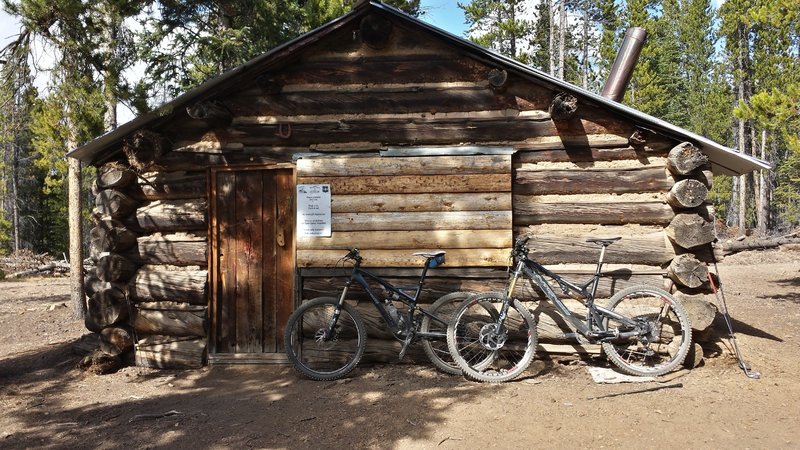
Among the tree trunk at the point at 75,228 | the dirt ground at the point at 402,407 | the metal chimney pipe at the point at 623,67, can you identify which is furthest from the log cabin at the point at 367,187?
the tree trunk at the point at 75,228

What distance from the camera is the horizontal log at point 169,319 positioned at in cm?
632

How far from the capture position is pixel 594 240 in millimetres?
5578

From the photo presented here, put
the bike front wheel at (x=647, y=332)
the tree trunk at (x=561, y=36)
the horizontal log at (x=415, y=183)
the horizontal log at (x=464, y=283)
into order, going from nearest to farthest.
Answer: the bike front wheel at (x=647, y=332) → the horizontal log at (x=464, y=283) → the horizontal log at (x=415, y=183) → the tree trunk at (x=561, y=36)

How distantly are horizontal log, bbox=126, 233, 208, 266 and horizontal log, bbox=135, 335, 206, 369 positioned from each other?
941 mm

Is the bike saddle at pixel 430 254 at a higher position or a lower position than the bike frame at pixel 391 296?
higher

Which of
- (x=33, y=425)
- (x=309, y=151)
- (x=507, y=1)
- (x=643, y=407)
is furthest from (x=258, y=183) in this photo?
(x=507, y=1)

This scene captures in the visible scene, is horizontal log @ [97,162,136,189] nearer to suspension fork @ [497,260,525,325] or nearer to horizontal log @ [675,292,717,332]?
suspension fork @ [497,260,525,325]

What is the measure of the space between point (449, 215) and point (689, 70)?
4131cm

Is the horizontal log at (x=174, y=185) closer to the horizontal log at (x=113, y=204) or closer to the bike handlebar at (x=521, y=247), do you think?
the horizontal log at (x=113, y=204)

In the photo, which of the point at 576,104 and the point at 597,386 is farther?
the point at 576,104

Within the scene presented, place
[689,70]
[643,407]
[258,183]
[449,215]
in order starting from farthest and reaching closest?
[689,70]
[258,183]
[449,215]
[643,407]

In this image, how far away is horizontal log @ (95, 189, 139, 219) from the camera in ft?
20.8

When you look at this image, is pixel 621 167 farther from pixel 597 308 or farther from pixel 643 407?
pixel 643 407

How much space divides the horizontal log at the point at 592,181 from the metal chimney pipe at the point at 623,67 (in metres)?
1.94
